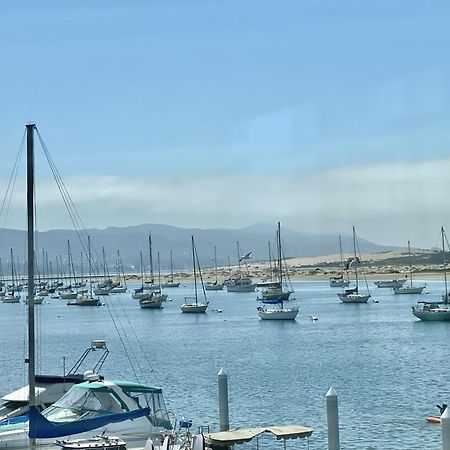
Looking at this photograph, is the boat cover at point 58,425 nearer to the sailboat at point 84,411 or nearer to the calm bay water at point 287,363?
the sailboat at point 84,411

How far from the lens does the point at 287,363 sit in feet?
227

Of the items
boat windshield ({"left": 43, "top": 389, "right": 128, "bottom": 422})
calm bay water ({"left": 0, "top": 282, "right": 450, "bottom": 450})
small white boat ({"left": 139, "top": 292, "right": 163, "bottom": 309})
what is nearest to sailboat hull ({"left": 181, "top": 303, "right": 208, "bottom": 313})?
calm bay water ({"left": 0, "top": 282, "right": 450, "bottom": 450})

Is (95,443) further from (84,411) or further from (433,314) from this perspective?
(433,314)

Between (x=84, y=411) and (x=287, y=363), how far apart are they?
131 feet

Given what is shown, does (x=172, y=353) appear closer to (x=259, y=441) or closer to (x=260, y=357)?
(x=260, y=357)

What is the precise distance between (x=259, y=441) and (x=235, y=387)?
1719cm

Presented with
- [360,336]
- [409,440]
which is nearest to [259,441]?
[409,440]

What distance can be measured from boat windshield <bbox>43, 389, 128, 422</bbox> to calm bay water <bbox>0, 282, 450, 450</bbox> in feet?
27.1

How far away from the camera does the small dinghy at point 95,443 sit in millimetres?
27703

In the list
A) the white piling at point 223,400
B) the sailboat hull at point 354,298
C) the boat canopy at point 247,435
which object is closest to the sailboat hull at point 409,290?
the sailboat hull at point 354,298

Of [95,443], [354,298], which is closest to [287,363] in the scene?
[95,443]

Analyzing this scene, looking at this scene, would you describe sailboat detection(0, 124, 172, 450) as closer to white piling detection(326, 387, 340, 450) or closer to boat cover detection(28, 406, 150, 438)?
boat cover detection(28, 406, 150, 438)

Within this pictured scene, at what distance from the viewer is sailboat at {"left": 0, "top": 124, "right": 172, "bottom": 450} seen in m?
29.6

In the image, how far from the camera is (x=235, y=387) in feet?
179
